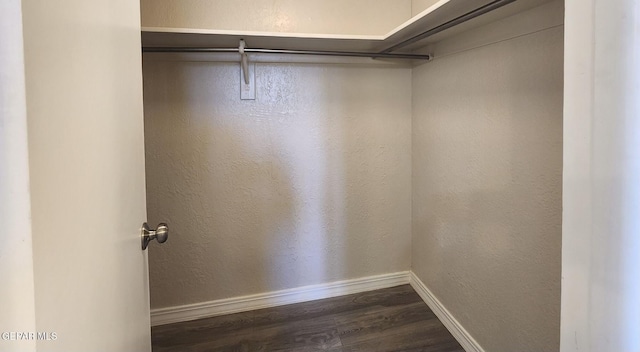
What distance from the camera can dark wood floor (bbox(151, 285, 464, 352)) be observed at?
1628 mm

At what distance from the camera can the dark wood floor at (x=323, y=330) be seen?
163cm

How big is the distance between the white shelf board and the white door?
756mm

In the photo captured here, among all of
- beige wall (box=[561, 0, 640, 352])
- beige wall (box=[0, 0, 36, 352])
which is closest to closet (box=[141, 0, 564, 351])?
beige wall (box=[561, 0, 640, 352])

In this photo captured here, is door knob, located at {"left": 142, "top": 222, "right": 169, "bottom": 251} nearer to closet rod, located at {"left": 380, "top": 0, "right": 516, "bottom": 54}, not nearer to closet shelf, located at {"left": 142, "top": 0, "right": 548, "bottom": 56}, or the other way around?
closet shelf, located at {"left": 142, "top": 0, "right": 548, "bottom": 56}

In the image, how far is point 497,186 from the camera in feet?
4.44

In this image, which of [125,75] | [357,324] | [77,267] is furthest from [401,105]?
[77,267]

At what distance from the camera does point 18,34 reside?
29 cm

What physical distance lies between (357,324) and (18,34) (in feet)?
6.11

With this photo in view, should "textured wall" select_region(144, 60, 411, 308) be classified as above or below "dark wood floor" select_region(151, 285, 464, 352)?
above

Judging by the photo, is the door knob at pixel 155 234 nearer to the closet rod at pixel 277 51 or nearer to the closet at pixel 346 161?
the closet at pixel 346 161

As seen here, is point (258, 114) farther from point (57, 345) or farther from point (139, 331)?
point (57, 345)

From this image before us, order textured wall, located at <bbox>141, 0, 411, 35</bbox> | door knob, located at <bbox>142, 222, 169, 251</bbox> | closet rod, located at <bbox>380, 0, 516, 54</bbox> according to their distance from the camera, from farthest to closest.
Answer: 1. textured wall, located at <bbox>141, 0, 411, 35</bbox>
2. closet rod, located at <bbox>380, 0, 516, 54</bbox>
3. door knob, located at <bbox>142, 222, 169, 251</bbox>

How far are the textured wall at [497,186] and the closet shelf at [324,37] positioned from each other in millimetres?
217

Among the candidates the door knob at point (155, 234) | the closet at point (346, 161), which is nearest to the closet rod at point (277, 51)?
the closet at point (346, 161)
